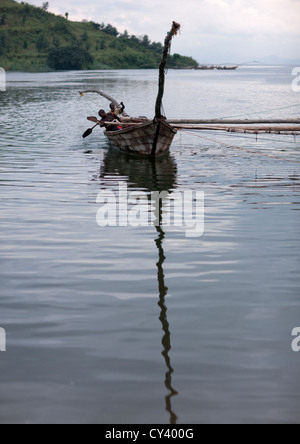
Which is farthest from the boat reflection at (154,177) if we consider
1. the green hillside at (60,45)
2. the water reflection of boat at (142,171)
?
the green hillside at (60,45)

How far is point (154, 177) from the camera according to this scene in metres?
16.0

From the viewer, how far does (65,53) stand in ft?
453

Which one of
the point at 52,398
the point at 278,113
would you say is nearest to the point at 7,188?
the point at 52,398

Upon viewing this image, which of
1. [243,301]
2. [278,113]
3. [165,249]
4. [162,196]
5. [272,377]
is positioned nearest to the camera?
[272,377]

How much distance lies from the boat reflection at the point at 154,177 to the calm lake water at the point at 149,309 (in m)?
0.04

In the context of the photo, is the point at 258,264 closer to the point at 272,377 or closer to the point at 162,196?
the point at 272,377

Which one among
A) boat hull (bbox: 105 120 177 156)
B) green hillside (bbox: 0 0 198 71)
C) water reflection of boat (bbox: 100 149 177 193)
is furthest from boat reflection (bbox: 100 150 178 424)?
green hillside (bbox: 0 0 198 71)

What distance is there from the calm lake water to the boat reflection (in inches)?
1.5

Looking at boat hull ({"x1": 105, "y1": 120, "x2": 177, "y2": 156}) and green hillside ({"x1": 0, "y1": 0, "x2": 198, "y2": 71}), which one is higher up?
green hillside ({"x1": 0, "y1": 0, "x2": 198, "y2": 71})

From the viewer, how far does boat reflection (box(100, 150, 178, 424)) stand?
250 inches

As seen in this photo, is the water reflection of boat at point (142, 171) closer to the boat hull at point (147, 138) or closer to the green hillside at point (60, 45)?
the boat hull at point (147, 138)

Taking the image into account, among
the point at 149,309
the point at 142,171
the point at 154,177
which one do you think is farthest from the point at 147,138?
the point at 149,309

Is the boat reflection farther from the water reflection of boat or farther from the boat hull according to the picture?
the boat hull

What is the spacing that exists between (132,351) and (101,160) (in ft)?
→ 46.2
